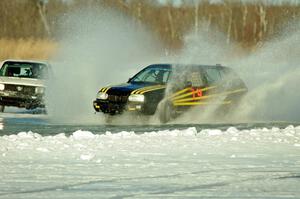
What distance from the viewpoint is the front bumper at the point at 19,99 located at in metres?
23.4

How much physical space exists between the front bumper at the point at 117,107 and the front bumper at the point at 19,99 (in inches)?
155

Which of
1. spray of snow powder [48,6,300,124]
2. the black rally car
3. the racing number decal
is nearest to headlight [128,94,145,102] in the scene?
the black rally car

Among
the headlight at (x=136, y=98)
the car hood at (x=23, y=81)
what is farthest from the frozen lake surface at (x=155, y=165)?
the car hood at (x=23, y=81)

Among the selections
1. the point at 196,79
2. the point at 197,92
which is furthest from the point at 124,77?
the point at 197,92

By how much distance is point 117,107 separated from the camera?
773 inches

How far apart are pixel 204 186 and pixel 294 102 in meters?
15.1

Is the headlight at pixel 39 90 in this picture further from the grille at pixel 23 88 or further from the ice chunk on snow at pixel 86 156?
the ice chunk on snow at pixel 86 156

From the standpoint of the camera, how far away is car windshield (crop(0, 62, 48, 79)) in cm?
2453

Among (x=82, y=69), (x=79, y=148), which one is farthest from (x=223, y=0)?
(x=79, y=148)

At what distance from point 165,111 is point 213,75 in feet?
6.50

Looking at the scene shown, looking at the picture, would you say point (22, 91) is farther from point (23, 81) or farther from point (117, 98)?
point (117, 98)

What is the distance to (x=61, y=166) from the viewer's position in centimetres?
1102

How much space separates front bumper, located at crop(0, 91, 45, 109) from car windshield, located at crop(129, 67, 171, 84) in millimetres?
3465

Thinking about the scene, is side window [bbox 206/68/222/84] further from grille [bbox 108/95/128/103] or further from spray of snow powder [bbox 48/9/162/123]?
spray of snow powder [bbox 48/9/162/123]
